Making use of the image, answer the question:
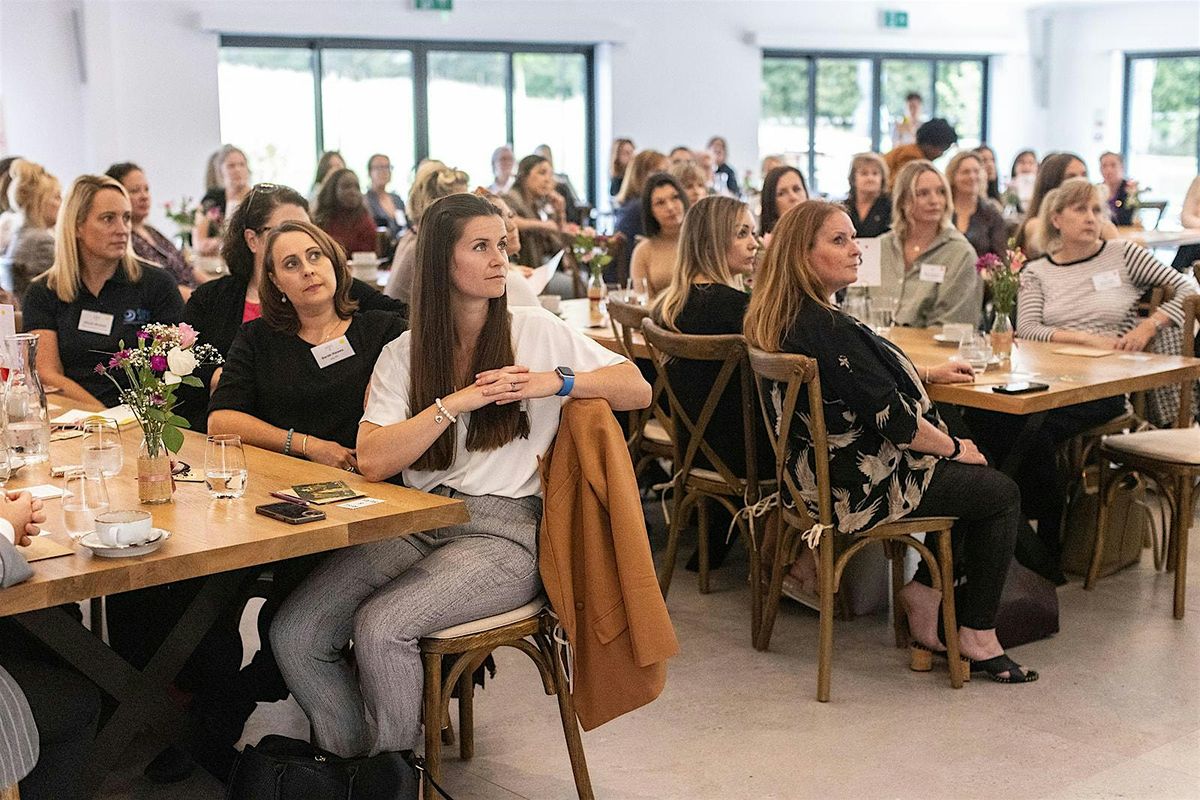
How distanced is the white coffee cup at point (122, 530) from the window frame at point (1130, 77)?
15884 millimetres

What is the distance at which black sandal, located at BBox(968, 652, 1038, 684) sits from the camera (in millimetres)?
3373

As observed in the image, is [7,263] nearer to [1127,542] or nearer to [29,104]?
[1127,542]

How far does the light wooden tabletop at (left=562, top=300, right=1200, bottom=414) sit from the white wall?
7670mm

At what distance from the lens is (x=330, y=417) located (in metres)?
3.09

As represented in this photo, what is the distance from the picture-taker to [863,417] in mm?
3211

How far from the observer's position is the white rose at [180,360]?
2471 millimetres

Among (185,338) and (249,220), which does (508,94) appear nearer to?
(249,220)

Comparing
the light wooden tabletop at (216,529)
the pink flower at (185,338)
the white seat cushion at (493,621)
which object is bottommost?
the white seat cushion at (493,621)

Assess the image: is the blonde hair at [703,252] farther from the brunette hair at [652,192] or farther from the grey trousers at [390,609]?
the brunette hair at [652,192]

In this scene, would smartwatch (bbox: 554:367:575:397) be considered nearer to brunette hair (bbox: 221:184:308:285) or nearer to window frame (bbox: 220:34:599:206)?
brunette hair (bbox: 221:184:308:285)

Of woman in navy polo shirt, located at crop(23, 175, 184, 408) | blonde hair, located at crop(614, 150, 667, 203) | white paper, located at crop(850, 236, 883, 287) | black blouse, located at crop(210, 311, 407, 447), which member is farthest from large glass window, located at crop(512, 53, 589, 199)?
black blouse, located at crop(210, 311, 407, 447)

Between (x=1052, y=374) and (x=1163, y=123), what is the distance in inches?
550

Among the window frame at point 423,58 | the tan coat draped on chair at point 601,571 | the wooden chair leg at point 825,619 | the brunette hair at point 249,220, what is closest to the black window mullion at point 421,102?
the window frame at point 423,58

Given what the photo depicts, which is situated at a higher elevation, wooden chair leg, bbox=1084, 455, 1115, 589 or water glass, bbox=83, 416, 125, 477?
water glass, bbox=83, 416, 125, 477
